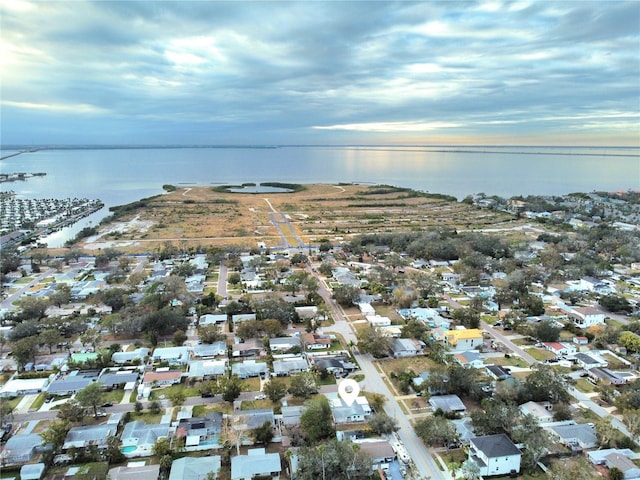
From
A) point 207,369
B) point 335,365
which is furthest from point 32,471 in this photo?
point 335,365

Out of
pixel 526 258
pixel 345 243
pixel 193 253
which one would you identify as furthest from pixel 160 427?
pixel 526 258

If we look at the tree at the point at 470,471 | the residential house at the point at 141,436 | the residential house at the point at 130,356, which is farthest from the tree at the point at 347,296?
the tree at the point at 470,471

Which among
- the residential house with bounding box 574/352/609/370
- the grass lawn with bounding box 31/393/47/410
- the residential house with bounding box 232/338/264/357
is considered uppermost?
the residential house with bounding box 574/352/609/370

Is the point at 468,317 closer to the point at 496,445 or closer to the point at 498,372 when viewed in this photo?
the point at 498,372

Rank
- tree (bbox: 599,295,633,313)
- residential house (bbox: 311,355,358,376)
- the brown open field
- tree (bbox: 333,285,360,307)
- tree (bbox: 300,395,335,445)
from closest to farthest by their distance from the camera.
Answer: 1. tree (bbox: 300,395,335,445)
2. residential house (bbox: 311,355,358,376)
3. tree (bbox: 599,295,633,313)
4. tree (bbox: 333,285,360,307)
5. the brown open field

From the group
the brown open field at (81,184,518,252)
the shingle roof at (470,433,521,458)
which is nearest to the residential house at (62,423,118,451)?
the shingle roof at (470,433,521,458)

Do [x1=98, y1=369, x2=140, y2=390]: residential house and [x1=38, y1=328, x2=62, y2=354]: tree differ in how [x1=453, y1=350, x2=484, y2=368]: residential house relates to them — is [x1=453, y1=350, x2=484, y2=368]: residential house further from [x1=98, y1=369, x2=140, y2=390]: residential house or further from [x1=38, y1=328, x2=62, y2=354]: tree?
[x1=38, y1=328, x2=62, y2=354]: tree


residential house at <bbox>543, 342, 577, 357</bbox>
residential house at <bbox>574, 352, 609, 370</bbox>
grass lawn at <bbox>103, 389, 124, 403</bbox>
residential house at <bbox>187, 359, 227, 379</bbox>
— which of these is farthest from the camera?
residential house at <bbox>543, 342, 577, 357</bbox>

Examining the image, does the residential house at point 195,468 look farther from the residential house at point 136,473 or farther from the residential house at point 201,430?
the residential house at point 201,430
